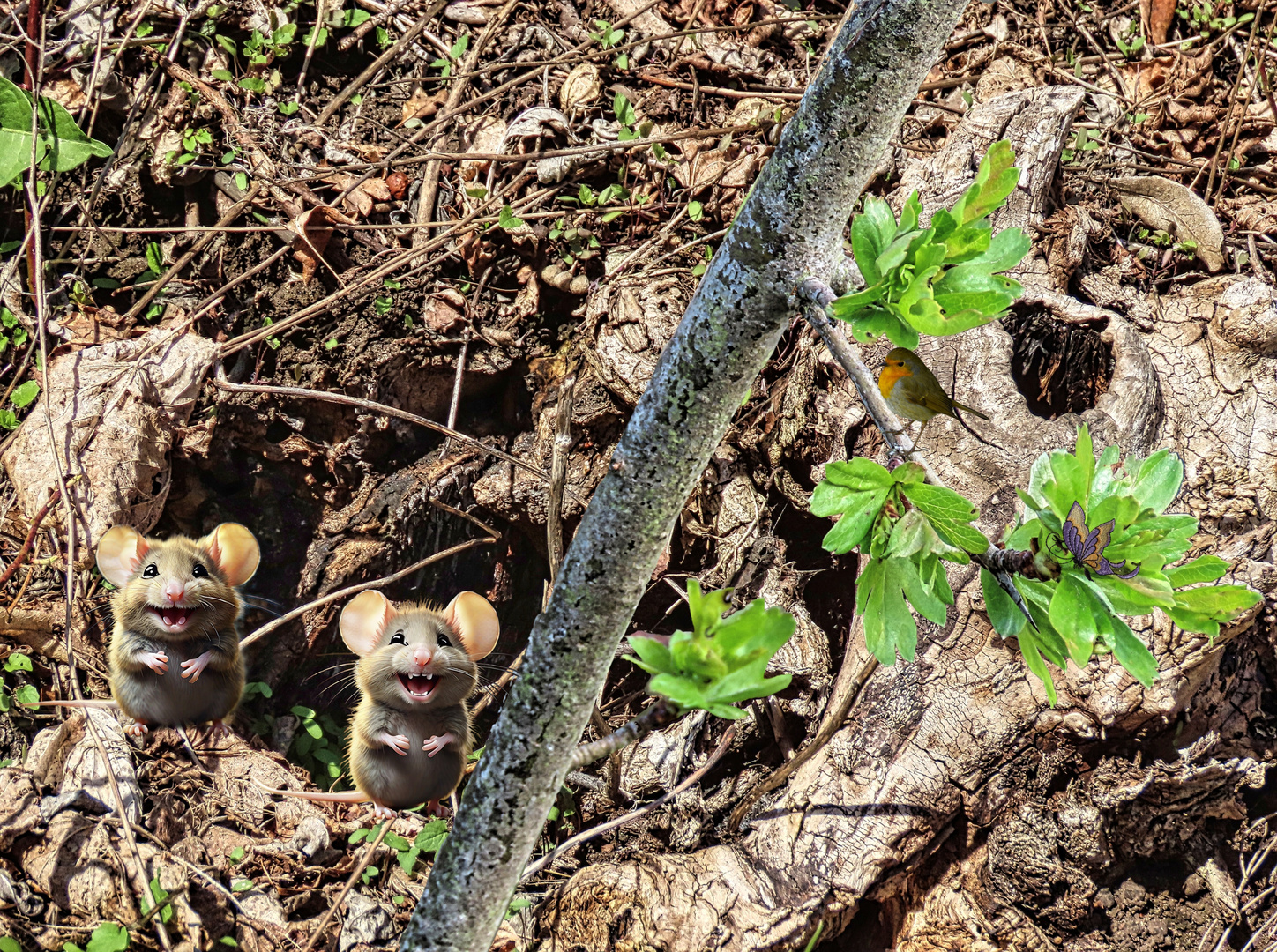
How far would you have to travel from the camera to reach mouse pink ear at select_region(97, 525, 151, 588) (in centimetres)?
284

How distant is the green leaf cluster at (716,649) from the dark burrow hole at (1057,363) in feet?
6.91

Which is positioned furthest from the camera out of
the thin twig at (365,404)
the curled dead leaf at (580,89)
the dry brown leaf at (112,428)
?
the curled dead leaf at (580,89)

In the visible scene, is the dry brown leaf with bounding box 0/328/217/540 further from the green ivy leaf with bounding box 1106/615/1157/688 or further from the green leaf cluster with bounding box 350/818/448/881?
the green ivy leaf with bounding box 1106/615/1157/688

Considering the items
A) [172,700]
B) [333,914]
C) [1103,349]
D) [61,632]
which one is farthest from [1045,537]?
[61,632]

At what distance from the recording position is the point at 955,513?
1.42 m

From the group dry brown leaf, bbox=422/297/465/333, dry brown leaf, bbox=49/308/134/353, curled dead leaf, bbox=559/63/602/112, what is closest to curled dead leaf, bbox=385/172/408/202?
dry brown leaf, bbox=422/297/465/333

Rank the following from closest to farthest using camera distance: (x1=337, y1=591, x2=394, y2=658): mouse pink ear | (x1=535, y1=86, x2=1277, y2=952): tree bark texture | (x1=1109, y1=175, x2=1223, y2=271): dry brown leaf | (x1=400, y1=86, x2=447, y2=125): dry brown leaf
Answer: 1. (x1=535, y1=86, x2=1277, y2=952): tree bark texture
2. (x1=337, y1=591, x2=394, y2=658): mouse pink ear
3. (x1=1109, y1=175, x2=1223, y2=271): dry brown leaf
4. (x1=400, y1=86, x2=447, y2=125): dry brown leaf

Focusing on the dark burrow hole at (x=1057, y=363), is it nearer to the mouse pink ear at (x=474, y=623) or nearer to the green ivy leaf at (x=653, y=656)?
the mouse pink ear at (x=474, y=623)

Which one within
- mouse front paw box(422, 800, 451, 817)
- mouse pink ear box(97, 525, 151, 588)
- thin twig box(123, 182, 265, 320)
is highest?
thin twig box(123, 182, 265, 320)

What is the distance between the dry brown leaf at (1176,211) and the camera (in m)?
3.46

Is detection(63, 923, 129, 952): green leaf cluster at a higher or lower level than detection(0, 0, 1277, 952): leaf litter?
lower

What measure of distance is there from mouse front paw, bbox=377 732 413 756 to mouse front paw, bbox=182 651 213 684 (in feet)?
2.06

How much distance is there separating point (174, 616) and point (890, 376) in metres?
2.37

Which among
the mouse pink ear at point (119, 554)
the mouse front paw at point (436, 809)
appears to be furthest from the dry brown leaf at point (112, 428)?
the mouse front paw at point (436, 809)
